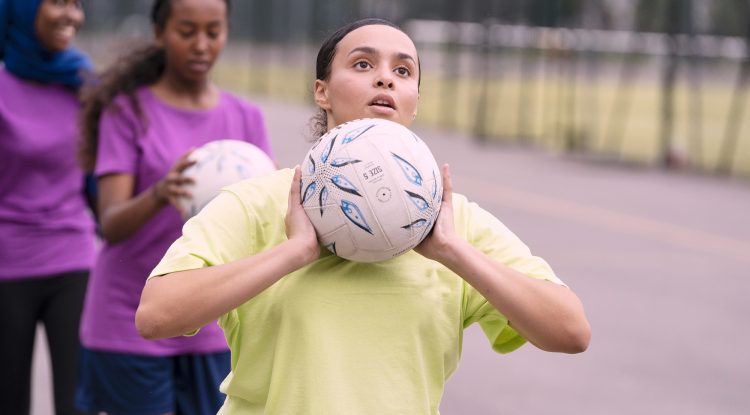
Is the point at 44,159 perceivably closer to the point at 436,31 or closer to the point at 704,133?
the point at 704,133

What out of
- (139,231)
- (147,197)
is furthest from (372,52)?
(139,231)

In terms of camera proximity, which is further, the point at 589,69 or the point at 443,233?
the point at 589,69

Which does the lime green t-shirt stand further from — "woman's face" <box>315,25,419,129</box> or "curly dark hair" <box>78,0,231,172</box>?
"curly dark hair" <box>78,0,231,172</box>

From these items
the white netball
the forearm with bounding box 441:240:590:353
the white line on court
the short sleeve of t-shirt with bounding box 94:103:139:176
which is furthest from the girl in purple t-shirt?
the white line on court

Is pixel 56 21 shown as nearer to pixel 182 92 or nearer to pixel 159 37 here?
pixel 159 37

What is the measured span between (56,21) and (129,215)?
1415mm

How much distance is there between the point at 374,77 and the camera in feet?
8.77

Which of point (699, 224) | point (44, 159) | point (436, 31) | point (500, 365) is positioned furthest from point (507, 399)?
point (436, 31)

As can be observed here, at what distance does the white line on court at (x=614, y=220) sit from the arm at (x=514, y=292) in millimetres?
8918

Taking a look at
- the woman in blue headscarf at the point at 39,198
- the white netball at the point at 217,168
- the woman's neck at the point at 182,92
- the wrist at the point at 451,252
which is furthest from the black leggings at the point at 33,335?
the wrist at the point at 451,252

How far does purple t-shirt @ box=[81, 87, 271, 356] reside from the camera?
4.21 m

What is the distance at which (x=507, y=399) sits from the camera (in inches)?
262

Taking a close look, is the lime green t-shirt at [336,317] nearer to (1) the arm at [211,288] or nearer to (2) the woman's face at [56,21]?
(1) the arm at [211,288]

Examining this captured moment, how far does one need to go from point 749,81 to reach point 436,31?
8.73 meters
